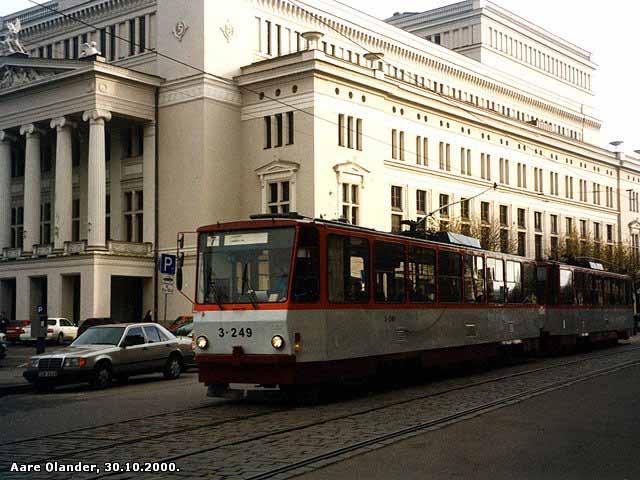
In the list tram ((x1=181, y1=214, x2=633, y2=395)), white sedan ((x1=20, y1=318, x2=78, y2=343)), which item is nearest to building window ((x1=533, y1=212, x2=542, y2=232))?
white sedan ((x1=20, y1=318, x2=78, y2=343))

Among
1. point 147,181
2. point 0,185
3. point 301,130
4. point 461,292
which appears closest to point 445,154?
point 301,130

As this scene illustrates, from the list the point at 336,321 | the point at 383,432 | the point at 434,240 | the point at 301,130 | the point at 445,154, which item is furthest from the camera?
the point at 445,154

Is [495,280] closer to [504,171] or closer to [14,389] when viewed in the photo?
[14,389]

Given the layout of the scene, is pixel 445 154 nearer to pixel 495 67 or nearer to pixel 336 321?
pixel 495 67

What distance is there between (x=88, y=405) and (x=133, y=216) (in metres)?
42.5

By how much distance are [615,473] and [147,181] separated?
50184 mm

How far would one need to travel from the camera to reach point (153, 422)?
13812 mm

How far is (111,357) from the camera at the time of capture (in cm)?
2128

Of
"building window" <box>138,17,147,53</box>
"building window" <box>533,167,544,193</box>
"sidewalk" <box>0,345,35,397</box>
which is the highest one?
"building window" <box>138,17,147,53</box>

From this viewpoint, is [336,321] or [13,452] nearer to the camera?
[13,452]

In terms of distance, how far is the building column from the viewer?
2315 inches

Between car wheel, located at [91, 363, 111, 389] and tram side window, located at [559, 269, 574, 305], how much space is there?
54.3 ft

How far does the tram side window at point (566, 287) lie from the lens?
1219 inches

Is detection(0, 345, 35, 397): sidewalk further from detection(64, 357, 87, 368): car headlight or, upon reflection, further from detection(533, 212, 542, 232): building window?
detection(533, 212, 542, 232): building window
